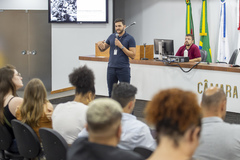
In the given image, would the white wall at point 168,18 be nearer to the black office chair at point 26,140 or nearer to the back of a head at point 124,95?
the back of a head at point 124,95

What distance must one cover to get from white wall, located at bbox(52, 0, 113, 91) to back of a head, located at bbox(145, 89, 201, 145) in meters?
6.57

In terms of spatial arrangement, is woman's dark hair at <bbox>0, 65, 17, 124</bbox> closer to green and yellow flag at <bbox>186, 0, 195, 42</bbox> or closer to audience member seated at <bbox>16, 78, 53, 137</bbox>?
audience member seated at <bbox>16, 78, 53, 137</bbox>

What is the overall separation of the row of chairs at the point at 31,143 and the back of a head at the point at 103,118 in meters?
1.11

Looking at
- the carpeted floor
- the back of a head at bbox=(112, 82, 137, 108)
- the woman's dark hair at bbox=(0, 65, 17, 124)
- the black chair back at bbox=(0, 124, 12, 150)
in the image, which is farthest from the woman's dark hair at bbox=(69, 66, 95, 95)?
the carpeted floor

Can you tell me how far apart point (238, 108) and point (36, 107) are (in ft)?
11.0

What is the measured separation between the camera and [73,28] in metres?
7.98

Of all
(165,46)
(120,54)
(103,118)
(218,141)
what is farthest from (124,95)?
(165,46)

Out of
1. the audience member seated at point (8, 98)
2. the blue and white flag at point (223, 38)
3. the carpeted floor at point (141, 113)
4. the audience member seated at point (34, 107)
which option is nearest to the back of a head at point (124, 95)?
the audience member seated at point (34, 107)

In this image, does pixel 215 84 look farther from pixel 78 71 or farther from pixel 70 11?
pixel 70 11

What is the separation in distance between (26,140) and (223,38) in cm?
573

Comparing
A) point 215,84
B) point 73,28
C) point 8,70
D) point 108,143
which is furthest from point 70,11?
point 108,143

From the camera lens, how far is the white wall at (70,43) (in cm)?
789

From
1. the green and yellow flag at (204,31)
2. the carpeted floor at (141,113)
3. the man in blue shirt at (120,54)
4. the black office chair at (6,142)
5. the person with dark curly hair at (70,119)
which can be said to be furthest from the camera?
the green and yellow flag at (204,31)

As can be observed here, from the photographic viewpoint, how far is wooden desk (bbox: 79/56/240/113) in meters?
5.32
